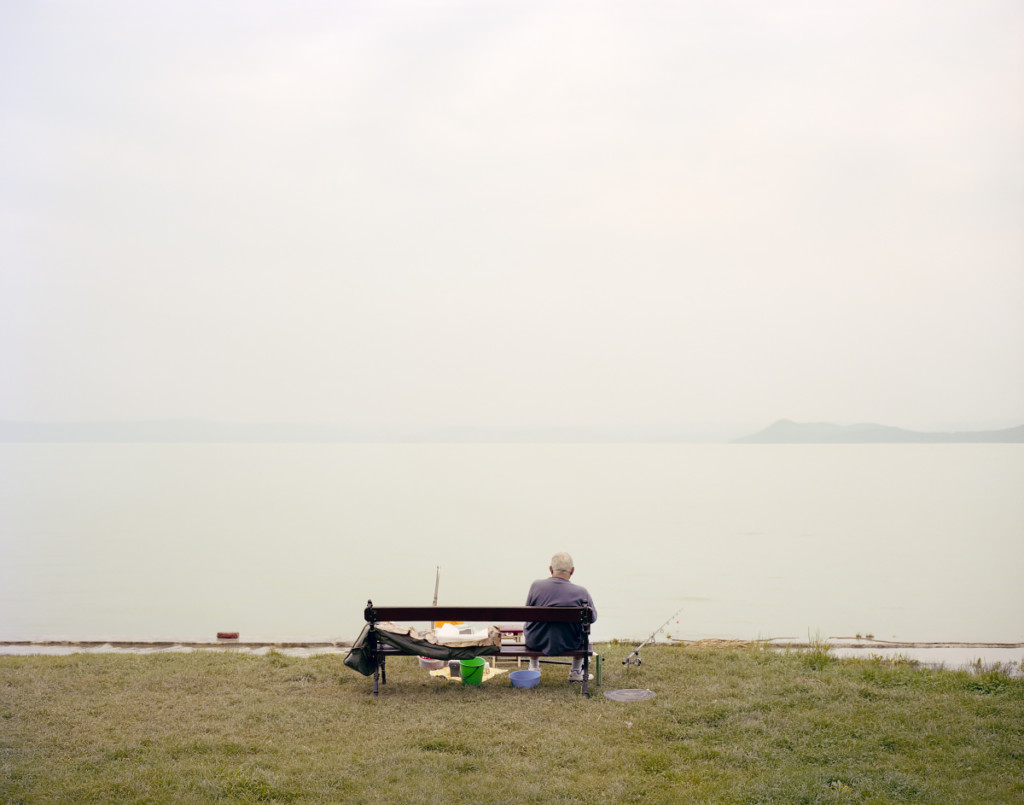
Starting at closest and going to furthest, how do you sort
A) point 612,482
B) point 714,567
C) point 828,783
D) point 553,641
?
1. point 828,783
2. point 553,641
3. point 714,567
4. point 612,482

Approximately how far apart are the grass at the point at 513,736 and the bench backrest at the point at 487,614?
481 mm

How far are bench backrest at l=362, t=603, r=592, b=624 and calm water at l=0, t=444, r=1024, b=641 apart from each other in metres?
2.80

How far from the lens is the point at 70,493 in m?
41.8

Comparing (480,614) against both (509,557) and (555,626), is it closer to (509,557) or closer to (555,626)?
(555,626)

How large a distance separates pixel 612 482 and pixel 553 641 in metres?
47.9

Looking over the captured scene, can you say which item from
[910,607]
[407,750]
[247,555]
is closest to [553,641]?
[407,750]

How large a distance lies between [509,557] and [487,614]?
15.2 m

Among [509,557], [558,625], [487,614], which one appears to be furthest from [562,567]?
[509,557]

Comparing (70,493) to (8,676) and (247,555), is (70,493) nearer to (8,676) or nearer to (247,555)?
(247,555)

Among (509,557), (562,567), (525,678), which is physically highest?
(562,567)

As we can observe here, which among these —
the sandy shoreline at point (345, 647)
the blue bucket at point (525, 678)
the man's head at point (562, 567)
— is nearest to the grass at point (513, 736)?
the blue bucket at point (525, 678)

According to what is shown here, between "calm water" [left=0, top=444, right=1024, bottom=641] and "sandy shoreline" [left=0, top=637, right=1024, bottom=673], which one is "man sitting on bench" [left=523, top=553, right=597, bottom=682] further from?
"calm water" [left=0, top=444, right=1024, bottom=641]

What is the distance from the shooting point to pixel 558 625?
6.04 m

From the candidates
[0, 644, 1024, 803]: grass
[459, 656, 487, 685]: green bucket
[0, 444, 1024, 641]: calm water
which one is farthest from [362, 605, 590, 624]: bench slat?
[0, 444, 1024, 641]: calm water
